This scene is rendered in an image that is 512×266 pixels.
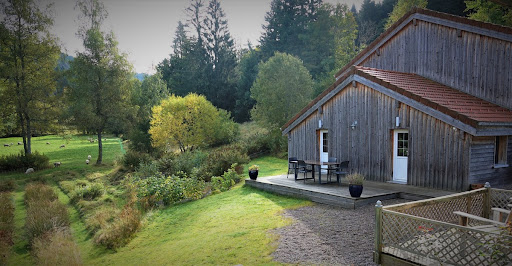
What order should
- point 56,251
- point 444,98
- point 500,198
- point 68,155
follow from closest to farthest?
point 500,198
point 56,251
point 444,98
point 68,155

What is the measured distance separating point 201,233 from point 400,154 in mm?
7875

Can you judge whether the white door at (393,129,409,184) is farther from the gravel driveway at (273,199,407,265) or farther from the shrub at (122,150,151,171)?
the shrub at (122,150,151,171)

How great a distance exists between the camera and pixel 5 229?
36.3ft

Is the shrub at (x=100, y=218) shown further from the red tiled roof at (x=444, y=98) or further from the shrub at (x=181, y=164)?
the red tiled roof at (x=444, y=98)

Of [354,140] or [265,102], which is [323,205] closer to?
[354,140]

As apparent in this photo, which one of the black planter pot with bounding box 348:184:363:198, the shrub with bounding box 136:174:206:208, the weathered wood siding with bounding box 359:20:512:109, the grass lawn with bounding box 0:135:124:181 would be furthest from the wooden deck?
the grass lawn with bounding box 0:135:124:181

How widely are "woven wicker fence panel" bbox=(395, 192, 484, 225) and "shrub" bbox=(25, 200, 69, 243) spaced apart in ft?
37.9

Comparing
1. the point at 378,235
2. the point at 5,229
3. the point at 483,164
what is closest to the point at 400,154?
the point at 483,164

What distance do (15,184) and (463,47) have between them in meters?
24.9

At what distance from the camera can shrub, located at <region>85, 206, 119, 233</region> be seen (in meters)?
11.2

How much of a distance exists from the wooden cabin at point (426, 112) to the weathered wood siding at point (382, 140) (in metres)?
0.03

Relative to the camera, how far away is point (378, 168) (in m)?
12.0

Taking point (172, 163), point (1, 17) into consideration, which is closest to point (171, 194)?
point (172, 163)

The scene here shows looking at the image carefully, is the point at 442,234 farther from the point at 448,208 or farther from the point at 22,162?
the point at 22,162
